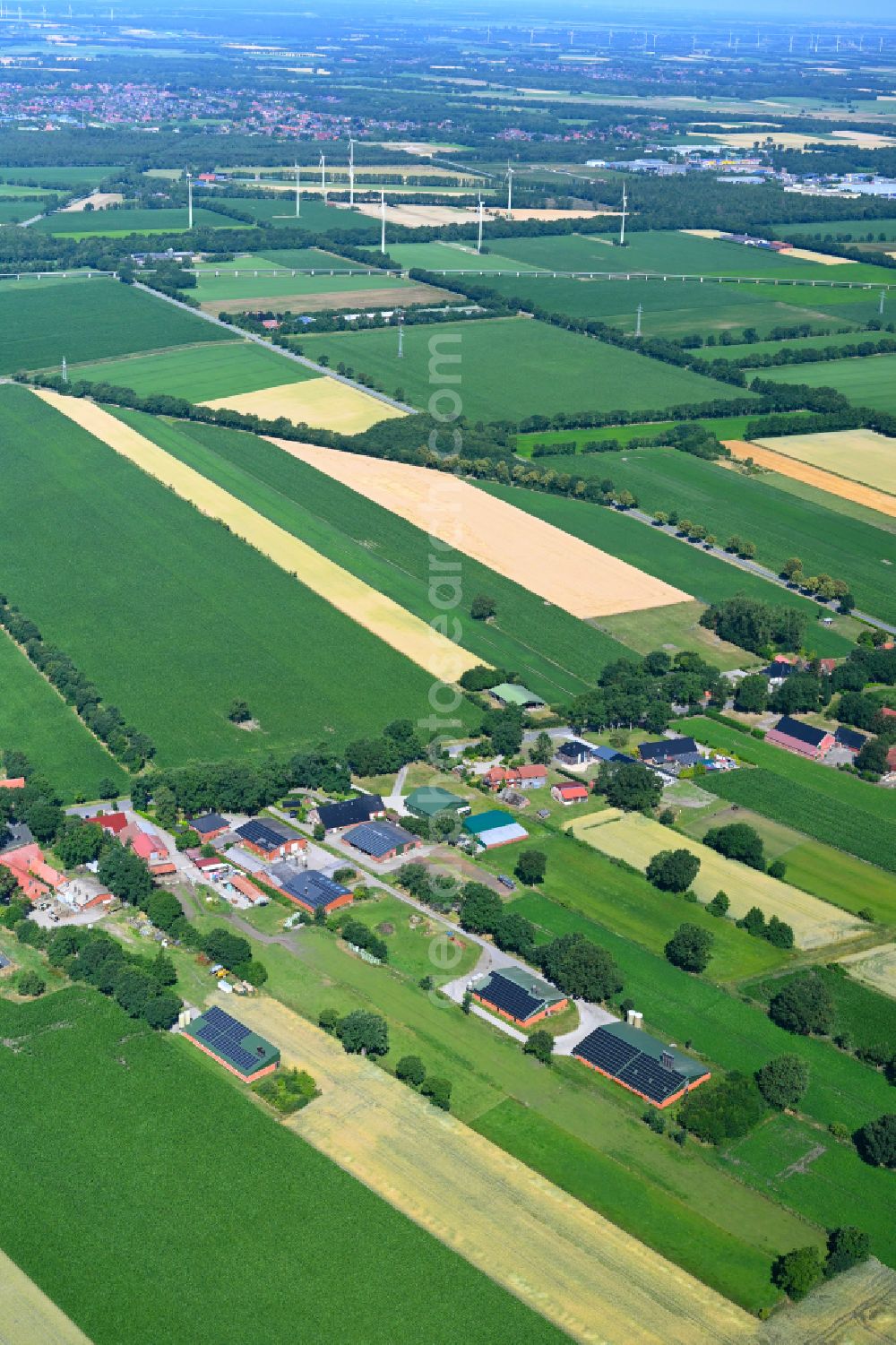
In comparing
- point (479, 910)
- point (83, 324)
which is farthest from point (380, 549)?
point (83, 324)

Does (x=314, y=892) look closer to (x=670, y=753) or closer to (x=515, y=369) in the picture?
(x=670, y=753)

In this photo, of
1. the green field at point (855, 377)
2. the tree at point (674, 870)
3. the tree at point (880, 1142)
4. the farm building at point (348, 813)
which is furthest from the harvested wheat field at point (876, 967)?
the green field at point (855, 377)

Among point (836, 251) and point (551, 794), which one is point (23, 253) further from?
point (551, 794)

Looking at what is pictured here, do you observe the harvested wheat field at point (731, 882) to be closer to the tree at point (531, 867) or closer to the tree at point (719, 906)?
the tree at point (719, 906)

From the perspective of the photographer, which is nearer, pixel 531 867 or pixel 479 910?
pixel 479 910

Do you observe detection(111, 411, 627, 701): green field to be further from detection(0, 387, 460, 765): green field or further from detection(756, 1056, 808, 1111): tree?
detection(756, 1056, 808, 1111): tree

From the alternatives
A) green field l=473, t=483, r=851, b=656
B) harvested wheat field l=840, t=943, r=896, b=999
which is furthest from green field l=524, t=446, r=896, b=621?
harvested wheat field l=840, t=943, r=896, b=999
